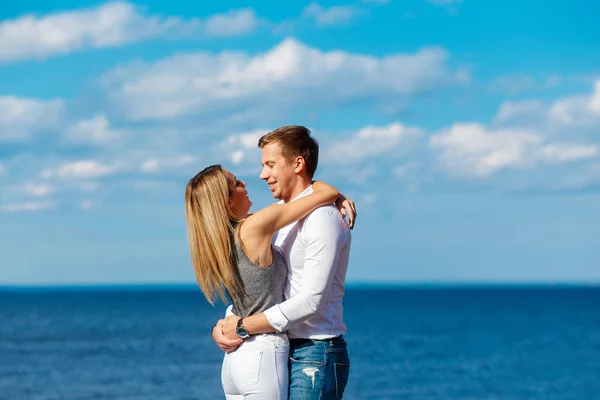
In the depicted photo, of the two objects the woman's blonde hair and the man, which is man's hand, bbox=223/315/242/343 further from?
the woman's blonde hair

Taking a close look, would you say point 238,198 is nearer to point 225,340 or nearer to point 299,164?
point 299,164

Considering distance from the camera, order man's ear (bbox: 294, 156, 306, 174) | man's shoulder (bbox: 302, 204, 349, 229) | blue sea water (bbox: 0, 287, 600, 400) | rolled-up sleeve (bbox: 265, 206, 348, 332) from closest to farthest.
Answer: rolled-up sleeve (bbox: 265, 206, 348, 332) < man's shoulder (bbox: 302, 204, 349, 229) < man's ear (bbox: 294, 156, 306, 174) < blue sea water (bbox: 0, 287, 600, 400)

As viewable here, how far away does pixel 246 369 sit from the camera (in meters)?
4.05

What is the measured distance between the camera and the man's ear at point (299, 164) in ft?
13.8

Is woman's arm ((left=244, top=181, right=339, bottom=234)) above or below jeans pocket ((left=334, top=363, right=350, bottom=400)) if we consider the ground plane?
above

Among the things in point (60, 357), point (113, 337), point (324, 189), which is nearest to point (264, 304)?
point (324, 189)

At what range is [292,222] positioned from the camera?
4.12 meters

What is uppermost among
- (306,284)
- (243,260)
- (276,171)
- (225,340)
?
(276,171)

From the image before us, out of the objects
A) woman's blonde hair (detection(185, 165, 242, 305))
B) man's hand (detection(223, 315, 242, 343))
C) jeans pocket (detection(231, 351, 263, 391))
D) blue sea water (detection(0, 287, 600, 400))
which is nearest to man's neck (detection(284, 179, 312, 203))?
woman's blonde hair (detection(185, 165, 242, 305))

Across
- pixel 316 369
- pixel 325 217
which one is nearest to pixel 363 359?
pixel 316 369

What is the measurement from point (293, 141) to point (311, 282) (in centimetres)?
72

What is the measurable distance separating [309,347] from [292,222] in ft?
2.08

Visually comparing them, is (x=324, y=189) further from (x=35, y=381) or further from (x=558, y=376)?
(x=558, y=376)

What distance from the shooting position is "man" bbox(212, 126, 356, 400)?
13.2 feet
